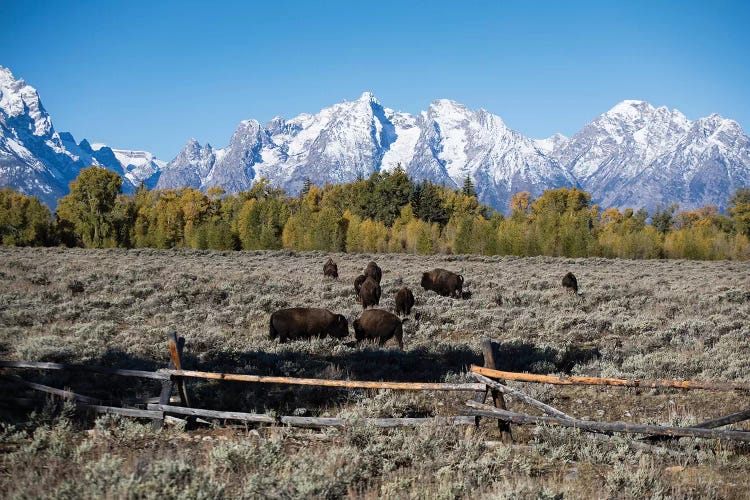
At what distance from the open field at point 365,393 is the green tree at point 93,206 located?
39.0 metres

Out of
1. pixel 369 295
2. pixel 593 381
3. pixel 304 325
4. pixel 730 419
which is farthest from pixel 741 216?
pixel 593 381

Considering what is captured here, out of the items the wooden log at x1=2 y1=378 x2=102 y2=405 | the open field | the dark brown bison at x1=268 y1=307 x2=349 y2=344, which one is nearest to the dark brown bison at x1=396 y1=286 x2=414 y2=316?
Result: the open field

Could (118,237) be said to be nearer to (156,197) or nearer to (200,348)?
(156,197)

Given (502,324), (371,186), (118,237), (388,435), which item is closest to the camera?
(388,435)

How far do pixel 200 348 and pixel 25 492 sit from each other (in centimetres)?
764

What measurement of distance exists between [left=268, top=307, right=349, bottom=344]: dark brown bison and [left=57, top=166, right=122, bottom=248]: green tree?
5119cm

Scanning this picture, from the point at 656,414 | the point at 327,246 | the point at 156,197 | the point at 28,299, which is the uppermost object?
the point at 156,197

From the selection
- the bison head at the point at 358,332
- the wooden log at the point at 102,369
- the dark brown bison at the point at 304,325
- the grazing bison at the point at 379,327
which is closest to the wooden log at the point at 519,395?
the wooden log at the point at 102,369

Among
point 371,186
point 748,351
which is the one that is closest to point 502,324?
point 748,351

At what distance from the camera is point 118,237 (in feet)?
196

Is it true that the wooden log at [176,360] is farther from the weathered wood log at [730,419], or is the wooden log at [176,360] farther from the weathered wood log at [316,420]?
the weathered wood log at [730,419]

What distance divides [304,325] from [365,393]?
5.08 meters

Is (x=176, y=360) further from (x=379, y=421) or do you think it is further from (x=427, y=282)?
(x=427, y=282)

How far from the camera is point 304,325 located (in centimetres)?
1311
